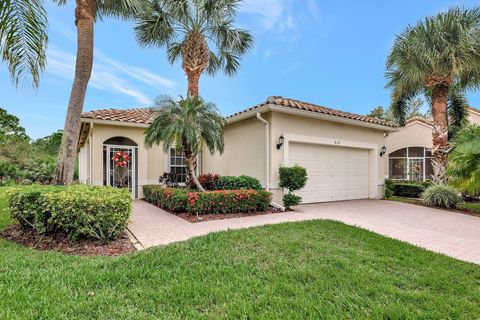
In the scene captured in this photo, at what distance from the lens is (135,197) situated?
13.1 metres

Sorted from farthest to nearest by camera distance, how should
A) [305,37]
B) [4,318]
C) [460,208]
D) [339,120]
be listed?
[305,37]
[339,120]
[460,208]
[4,318]

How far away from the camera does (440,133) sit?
1198 cm

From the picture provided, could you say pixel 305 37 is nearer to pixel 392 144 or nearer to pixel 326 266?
pixel 392 144

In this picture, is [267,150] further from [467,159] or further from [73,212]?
[467,159]

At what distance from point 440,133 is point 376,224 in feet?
25.0

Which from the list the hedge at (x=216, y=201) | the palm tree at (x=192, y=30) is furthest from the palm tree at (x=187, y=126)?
the palm tree at (x=192, y=30)

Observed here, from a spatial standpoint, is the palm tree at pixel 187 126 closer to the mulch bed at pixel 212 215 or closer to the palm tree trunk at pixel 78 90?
the mulch bed at pixel 212 215

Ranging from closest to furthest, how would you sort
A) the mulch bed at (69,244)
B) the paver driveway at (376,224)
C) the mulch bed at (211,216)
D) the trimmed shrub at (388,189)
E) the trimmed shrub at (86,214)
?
the mulch bed at (69,244) < the trimmed shrub at (86,214) < the paver driveway at (376,224) < the mulch bed at (211,216) < the trimmed shrub at (388,189)

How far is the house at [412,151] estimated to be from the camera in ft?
60.2

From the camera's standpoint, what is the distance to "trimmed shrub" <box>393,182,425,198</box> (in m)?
15.1

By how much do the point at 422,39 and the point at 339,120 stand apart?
4881 millimetres

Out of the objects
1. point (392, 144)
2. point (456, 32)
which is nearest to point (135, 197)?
point (456, 32)

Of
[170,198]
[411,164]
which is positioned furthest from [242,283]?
[411,164]

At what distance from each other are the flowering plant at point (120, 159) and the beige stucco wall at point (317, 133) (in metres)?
7.44
